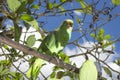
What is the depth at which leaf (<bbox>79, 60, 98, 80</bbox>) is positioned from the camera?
1.77 feet

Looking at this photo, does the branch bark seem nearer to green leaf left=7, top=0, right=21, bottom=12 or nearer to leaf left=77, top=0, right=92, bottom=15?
green leaf left=7, top=0, right=21, bottom=12

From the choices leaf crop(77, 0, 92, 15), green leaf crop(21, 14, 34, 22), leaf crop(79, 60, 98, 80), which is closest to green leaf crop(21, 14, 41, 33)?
green leaf crop(21, 14, 34, 22)

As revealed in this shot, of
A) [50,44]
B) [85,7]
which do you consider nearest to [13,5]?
[50,44]

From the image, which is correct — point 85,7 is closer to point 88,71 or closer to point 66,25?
point 66,25

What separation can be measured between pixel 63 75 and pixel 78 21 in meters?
0.79

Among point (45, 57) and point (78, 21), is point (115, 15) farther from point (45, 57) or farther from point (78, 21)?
point (45, 57)

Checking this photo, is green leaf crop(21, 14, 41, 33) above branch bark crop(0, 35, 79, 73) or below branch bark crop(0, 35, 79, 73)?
above

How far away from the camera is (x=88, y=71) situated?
1.80 ft

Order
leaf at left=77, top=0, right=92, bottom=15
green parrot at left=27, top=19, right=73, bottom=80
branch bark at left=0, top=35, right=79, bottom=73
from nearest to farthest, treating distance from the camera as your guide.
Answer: branch bark at left=0, top=35, right=79, bottom=73, green parrot at left=27, top=19, right=73, bottom=80, leaf at left=77, top=0, right=92, bottom=15

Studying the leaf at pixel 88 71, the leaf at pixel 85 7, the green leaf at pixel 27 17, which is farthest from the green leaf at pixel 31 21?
the leaf at pixel 85 7

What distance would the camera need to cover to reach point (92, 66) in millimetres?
561

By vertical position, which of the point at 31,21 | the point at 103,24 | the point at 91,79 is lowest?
the point at 91,79

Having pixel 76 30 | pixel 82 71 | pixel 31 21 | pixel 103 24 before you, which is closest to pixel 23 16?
pixel 31 21

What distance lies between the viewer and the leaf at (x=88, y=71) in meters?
0.54
